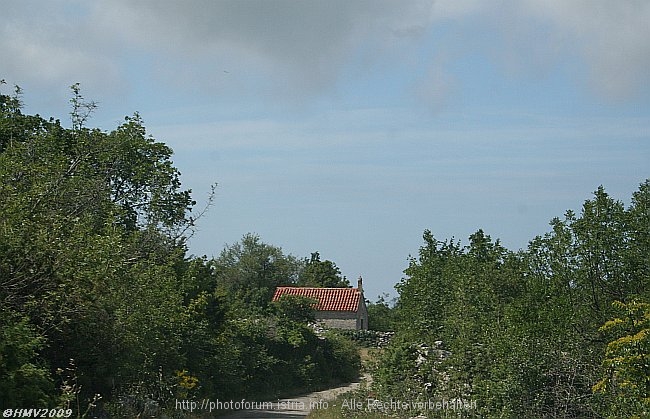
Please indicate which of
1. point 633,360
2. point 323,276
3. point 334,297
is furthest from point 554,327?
point 323,276

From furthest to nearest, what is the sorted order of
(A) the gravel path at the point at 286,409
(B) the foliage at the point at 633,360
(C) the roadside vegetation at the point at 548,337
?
1. (A) the gravel path at the point at 286,409
2. (C) the roadside vegetation at the point at 548,337
3. (B) the foliage at the point at 633,360

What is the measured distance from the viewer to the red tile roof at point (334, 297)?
5541 centimetres

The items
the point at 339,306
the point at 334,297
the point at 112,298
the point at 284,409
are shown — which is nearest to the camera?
the point at 112,298

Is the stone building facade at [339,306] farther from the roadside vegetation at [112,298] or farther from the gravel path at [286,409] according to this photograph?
the gravel path at [286,409]

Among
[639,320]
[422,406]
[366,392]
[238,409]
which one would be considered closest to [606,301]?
[639,320]

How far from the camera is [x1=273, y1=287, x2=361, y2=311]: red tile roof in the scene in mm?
55406

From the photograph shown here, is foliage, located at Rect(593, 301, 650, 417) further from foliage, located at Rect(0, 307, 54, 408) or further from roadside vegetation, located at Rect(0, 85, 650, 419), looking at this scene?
foliage, located at Rect(0, 307, 54, 408)

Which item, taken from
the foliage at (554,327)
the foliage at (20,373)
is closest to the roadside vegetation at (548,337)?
the foliage at (554,327)

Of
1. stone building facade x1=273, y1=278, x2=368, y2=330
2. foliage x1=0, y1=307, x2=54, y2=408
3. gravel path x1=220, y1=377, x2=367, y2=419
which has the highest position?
stone building facade x1=273, y1=278, x2=368, y2=330

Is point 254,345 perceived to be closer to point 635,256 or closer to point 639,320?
point 635,256

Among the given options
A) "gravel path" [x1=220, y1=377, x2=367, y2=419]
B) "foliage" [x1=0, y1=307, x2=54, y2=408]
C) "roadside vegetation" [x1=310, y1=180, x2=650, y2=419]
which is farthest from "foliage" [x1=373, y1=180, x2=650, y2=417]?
"foliage" [x1=0, y1=307, x2=54, y2=408]

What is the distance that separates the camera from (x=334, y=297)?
56625 millimetres

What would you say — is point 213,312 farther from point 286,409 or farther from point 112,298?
point 112,298

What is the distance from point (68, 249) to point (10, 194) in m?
1.54
